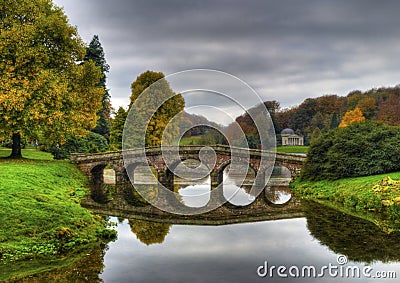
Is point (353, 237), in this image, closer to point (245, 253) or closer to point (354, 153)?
point (245, 253)

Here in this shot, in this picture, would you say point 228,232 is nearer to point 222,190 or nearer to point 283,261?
point 283,261

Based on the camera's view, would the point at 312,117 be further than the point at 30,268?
Yes

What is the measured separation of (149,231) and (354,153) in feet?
55.7

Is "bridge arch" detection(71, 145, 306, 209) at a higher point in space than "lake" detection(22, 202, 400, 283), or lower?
higher

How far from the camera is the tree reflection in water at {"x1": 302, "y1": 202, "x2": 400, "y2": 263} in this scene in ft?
48.9

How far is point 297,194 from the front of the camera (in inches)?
1217

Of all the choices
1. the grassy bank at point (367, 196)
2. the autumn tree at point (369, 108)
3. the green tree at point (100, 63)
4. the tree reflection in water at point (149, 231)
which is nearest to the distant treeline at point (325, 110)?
the autumn tree at point (369, 108)

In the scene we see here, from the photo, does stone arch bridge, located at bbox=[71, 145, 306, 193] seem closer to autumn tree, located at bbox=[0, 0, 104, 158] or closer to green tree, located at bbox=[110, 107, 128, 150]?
autumn tree, located at bbox=[0, 0, 104, 158]

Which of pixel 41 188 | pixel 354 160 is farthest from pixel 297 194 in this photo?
pixel 41 188

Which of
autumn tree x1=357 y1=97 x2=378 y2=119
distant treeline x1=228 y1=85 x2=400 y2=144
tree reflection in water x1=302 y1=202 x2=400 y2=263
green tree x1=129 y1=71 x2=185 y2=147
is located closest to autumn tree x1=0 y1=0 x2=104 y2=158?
green tree x1=129 y1=71 x2=185 y2=147

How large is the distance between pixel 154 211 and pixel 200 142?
1688 centimetres

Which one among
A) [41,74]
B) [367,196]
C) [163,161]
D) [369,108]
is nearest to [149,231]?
[367,196]

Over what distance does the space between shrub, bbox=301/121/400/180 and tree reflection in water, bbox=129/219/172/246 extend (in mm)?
14443

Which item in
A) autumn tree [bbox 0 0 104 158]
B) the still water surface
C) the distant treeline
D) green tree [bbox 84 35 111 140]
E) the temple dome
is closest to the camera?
the still water surface
